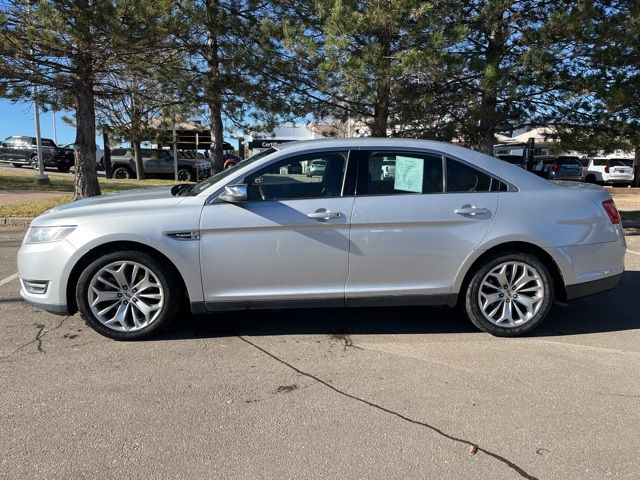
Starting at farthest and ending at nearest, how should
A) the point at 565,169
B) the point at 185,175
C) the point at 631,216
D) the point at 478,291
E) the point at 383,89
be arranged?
1. the point at 565,169
2. the point at 185,175
3. the point at 631,216
4. the point at 383,89
5. the point at 478,291

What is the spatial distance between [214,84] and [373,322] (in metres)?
7.73

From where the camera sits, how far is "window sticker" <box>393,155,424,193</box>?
4.37 m

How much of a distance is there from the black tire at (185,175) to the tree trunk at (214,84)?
1365cm

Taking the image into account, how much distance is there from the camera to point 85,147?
37.0 feet

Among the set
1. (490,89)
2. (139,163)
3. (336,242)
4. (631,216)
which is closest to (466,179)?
(336,242)

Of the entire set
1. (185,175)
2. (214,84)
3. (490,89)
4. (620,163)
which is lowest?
(185,175)

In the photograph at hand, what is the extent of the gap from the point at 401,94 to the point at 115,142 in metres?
10.7

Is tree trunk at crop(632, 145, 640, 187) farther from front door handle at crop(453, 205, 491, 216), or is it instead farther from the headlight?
the headlight

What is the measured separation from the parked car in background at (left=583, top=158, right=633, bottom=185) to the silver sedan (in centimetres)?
2702

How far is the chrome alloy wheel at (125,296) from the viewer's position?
4172 mm

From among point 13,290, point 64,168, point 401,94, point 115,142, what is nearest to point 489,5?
point 401,94

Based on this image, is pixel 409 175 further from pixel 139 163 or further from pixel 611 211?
pixel 139 163

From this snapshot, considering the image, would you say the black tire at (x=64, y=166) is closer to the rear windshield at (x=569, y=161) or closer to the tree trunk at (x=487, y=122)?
the tree trunk at (x=487, y=122)

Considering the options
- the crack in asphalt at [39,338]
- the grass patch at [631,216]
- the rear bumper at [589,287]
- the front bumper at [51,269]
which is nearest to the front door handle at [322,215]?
the front bumper at [51,269]
